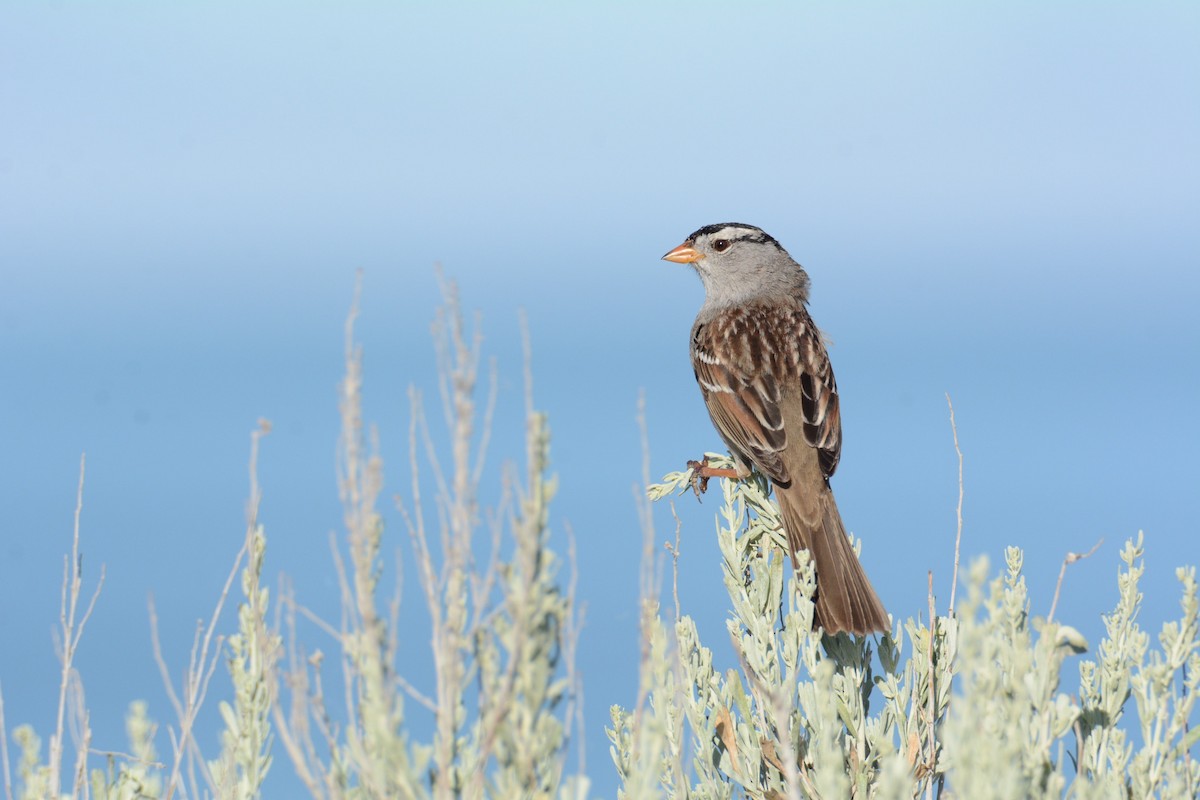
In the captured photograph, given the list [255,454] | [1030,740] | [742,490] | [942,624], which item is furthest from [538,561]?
[742,490]

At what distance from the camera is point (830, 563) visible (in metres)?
4.42

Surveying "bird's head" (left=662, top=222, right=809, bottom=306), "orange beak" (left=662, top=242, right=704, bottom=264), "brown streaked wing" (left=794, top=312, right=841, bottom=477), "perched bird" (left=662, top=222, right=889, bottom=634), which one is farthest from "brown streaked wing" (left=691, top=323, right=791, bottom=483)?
"orange beak" (left=662, top=242, right=704, bottom=264)

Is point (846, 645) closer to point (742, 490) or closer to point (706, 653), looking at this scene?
point (706, 653)

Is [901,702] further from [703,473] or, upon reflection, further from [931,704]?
[703,473]

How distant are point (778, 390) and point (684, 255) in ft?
5.54

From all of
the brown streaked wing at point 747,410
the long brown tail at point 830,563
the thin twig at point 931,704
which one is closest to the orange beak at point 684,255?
the brown streaked wing at point 747,410

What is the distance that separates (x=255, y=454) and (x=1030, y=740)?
1788mm

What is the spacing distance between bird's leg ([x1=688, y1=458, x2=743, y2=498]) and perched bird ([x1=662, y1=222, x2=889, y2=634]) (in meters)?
0.01

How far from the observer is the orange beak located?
22.0 feet

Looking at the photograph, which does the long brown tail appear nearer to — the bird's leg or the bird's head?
the bird's leg

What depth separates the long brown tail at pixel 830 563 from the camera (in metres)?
4.11

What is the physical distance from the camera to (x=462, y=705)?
90.4 inches

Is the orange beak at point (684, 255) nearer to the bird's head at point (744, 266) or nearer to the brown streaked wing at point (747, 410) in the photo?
the bird's head at point (744, 266)

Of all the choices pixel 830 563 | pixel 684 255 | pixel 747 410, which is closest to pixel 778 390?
pixel 747 410
